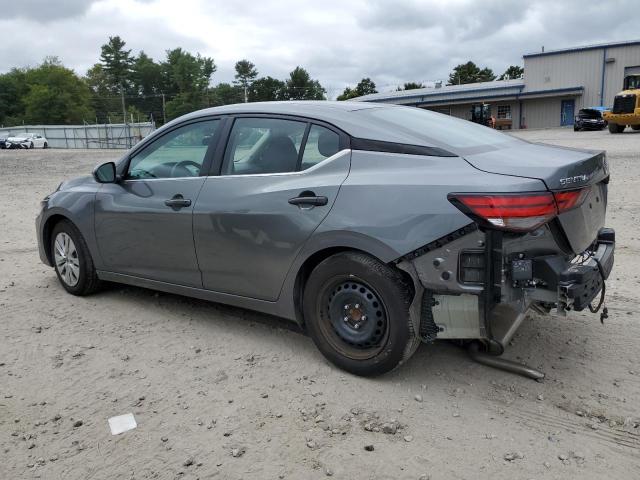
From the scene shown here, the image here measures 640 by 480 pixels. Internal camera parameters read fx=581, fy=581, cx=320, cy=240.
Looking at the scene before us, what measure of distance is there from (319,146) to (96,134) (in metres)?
53.0

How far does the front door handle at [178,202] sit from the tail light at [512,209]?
6.93ft

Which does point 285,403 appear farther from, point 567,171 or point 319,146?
point 567,171

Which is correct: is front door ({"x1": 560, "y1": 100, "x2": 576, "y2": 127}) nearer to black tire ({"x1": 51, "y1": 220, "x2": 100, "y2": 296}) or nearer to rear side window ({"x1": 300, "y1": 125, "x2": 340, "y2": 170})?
black tire ({"x1": 51, "y1": 220, "x2": 100, "y2": 296})

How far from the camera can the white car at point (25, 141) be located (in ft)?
156

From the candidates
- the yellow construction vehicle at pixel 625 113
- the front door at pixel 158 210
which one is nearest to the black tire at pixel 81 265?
the front door at pixel 158 210

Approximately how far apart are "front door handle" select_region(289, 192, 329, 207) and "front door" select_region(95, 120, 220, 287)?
3.04 ft

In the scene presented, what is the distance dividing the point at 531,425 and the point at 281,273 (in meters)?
1.71

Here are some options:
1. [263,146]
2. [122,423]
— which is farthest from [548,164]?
[122,423]

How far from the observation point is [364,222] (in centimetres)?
329

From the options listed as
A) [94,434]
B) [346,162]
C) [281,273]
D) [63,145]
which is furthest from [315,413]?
[63,145]

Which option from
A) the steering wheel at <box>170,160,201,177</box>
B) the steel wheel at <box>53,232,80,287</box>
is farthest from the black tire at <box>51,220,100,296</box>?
the steering wheel at <box>170,160,201,177</box>

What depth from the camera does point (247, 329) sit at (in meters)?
4.47

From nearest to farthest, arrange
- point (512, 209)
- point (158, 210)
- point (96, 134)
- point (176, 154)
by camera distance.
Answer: point (512, 209), point (158, 210), point (176, 154), point (96, 134)

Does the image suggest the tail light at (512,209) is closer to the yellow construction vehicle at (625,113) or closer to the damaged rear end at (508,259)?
the damaged rear end at (508,259)
